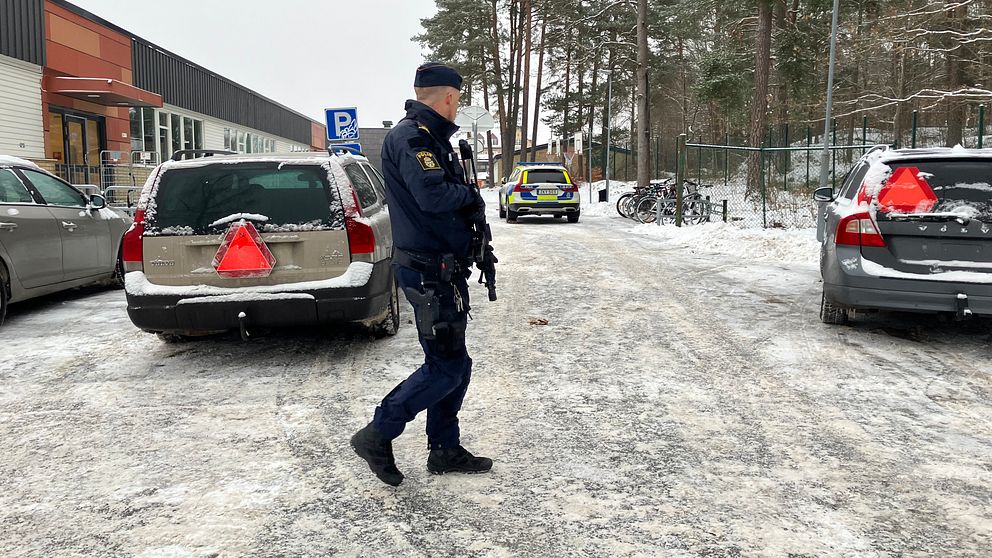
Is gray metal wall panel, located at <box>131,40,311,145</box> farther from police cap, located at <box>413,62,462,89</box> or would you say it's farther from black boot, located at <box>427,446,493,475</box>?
black boot, located at <box>427,446,493,475</box>

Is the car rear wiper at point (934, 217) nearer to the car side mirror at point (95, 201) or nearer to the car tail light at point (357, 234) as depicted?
the car tail light at point (357, 234)

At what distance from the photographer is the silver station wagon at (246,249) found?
219 inches

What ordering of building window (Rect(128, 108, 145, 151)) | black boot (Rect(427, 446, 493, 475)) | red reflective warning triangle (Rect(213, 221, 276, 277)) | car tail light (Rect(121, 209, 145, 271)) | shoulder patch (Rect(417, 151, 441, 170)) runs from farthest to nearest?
building window (Rect(128, 108, 145, 151))
car tail light (Rect(121, 209, 145, 271))
red reflective warning triangle (Rect(213, 221, 276, 277))
black boot (Rect(427, 446, 493, 475))
shoulder patch (Rect(417, 151, 441, 170))

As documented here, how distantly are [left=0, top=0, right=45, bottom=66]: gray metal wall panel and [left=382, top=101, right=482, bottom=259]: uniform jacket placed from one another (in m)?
17.8

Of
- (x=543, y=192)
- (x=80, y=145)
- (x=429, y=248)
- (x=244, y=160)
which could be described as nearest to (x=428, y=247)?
(x=429, y=248)

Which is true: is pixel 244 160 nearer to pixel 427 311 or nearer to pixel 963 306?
pixel 427 311

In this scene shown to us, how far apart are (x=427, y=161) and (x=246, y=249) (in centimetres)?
269

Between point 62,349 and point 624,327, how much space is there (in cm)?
483

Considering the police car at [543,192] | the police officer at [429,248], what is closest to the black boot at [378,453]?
the police officer at [429,248]

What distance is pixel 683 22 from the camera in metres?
27.3

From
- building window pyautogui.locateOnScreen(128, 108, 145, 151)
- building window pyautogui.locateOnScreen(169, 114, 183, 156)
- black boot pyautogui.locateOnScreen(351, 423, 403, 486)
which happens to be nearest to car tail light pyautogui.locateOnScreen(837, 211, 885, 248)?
black boot pyautogui.locateOnScreen(351, 423, 403, 486)

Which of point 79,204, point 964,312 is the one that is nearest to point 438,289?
point 964,312

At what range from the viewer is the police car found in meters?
20.3

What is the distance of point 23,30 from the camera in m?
18.1
